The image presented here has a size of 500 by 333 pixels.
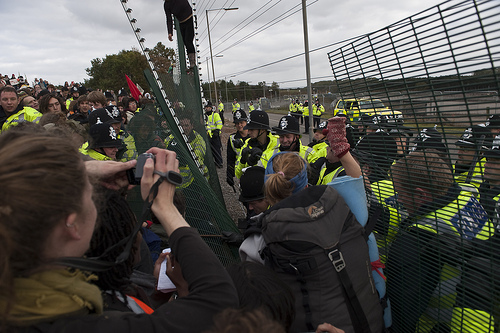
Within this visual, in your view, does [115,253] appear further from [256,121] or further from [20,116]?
[20,116]

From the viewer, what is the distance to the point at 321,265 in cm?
160

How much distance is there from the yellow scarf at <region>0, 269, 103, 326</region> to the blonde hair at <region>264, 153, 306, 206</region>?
1.44 meters

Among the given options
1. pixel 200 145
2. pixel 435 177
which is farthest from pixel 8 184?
pixel 200 145

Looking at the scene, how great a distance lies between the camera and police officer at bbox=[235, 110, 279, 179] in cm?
464

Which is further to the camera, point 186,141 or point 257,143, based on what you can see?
point 257,143

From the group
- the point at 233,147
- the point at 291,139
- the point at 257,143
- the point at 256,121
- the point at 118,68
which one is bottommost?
the point at 233,147

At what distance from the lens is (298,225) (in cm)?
163

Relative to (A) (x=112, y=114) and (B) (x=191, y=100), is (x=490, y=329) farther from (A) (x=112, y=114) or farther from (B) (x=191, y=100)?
(A) (x=112, y=114)

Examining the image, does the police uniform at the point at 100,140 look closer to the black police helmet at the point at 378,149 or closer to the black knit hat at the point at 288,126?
the black knit hat at the point at 288,126

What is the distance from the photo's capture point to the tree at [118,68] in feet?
116

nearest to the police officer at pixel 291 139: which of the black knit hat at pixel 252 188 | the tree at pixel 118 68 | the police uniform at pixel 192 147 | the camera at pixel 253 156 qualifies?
the camera at pixel 253 156

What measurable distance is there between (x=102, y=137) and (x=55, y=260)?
2.89 meters

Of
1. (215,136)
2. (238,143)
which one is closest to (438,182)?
(238,143)

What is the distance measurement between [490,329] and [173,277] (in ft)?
4.92
